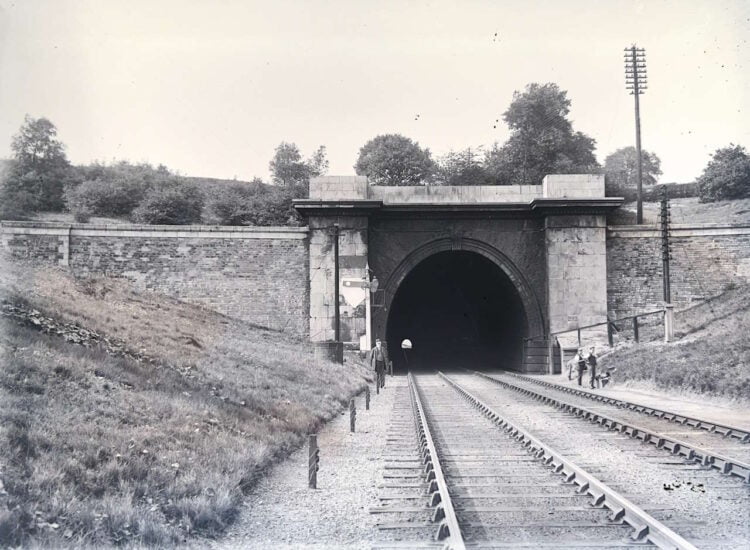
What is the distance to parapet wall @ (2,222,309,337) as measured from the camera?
26.0m

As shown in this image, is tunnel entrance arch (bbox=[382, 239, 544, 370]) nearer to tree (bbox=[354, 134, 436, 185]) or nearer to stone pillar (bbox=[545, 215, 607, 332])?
stone pillar (bbox=[545, 215, 607, 332])

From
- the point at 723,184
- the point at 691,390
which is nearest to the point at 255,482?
the point at 691,390

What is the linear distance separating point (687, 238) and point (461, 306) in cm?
1718

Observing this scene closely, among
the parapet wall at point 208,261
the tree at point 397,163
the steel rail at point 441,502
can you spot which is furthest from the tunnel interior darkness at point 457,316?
the steel rail at point 441,502

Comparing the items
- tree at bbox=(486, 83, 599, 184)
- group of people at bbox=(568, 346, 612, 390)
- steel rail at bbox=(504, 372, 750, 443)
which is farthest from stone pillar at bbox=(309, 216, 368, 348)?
tree at bbox=(486, 83, 599, 184)

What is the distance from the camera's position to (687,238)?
86.2ft

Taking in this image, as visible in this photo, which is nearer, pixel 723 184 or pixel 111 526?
pixel 111 526

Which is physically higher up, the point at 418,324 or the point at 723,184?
the point at 723,184

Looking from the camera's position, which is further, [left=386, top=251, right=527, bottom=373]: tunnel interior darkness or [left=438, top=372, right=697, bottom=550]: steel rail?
[left=386, top=251, right=527, bottom=373]: tunnel interior darkness

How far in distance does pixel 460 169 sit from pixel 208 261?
1350 inches

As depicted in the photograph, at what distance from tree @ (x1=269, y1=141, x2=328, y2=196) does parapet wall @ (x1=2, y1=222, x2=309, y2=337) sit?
1376 inches

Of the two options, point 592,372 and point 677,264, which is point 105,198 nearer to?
point 677,264

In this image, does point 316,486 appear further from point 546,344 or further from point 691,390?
point 546,344

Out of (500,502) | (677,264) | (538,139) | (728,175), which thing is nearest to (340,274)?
(677,264)
